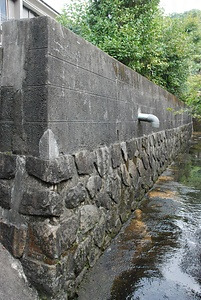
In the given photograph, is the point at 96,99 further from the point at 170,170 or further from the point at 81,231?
the point at 170,170

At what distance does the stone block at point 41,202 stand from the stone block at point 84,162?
16.0 inches

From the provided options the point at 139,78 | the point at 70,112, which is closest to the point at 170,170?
the point at 139,78

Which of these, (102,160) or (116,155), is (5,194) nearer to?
(102,160)

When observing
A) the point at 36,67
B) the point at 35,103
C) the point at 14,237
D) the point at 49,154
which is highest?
the point at 36,67

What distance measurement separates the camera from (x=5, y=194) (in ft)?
7.27

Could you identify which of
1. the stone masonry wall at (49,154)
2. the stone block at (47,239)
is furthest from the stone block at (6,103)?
the stone block at (47,239)

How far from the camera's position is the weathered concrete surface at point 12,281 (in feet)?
6.32

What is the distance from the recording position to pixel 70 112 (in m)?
2.29

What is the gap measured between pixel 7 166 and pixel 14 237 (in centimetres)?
58

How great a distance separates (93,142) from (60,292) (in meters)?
1.41

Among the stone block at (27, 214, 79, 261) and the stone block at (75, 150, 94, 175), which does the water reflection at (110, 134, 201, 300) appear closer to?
the stone block at (27, 214, 79, 261)

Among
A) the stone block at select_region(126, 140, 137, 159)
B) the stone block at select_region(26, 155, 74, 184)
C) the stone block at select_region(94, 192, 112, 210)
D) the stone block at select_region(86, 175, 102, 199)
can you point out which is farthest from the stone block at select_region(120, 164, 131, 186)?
the stone block at select_region(26, 155, 74, 184)

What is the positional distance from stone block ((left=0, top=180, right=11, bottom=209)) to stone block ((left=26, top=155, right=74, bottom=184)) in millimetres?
275

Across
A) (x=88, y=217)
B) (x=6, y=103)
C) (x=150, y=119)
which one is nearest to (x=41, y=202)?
(x=88, y=217)
